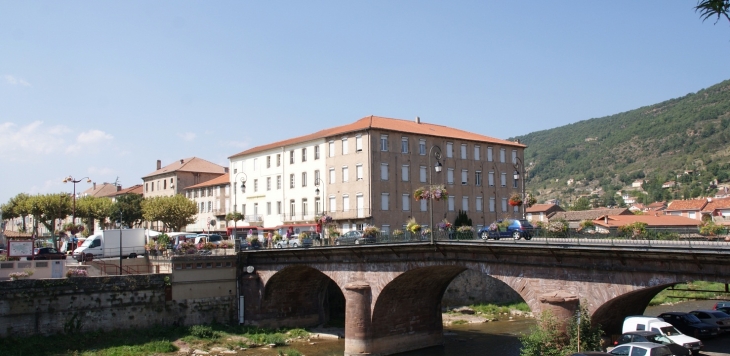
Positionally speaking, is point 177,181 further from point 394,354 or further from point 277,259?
point 394,354

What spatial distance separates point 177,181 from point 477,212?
170ft

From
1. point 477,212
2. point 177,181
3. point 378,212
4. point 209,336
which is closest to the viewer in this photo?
point 209,336

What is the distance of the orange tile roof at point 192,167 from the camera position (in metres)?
103

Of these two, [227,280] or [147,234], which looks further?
[147,234]

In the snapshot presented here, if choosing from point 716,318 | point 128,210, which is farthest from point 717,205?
point 128,210

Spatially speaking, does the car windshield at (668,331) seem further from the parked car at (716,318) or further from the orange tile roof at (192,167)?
the orange tile roof at (192,167)

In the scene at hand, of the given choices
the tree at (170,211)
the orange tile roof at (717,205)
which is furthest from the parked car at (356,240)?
the orange tile roof at (717,205)

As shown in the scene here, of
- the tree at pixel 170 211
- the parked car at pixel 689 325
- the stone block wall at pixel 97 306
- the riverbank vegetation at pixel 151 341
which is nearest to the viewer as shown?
the parked car at pixel 689 325

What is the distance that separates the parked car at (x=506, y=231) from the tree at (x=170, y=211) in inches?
2236

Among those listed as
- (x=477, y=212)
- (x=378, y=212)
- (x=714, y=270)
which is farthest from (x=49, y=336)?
(x=477, y=212)

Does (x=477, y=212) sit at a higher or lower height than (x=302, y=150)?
lower

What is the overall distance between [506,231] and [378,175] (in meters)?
25.9

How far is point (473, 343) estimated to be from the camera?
4156 cm

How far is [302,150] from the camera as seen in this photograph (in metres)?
68.9
